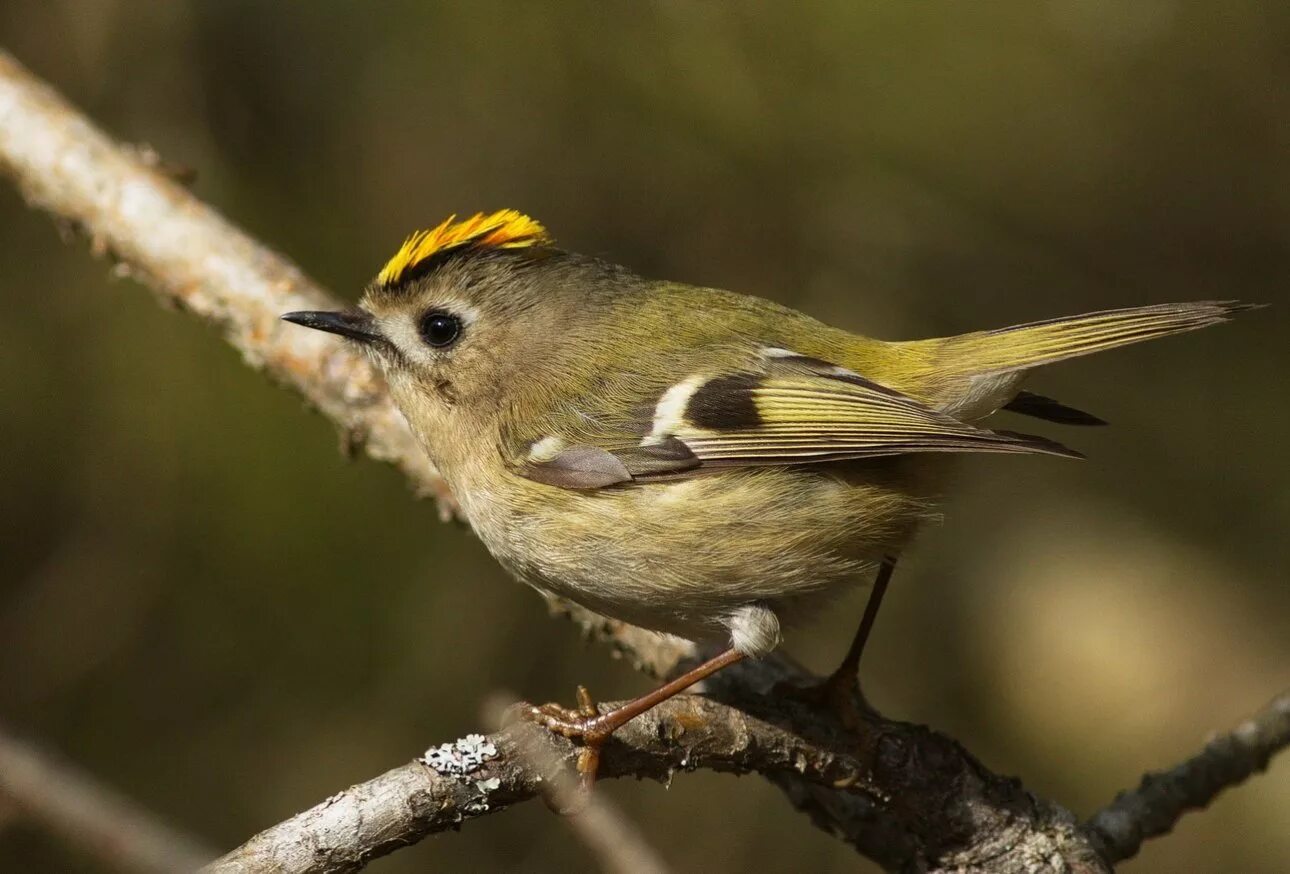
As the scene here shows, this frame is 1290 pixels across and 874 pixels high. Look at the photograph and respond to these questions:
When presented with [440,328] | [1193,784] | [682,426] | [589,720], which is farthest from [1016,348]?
[440,328]

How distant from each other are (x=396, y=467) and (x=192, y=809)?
4.04 feet

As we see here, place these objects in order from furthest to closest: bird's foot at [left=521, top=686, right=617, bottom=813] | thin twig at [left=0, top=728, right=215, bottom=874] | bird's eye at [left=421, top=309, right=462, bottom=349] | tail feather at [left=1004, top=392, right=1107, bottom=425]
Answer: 1. bird's eye at [left=421, top=309, right=462, bottom=349]
2. tail feather at [left=1004, top=392, right=1107, bottom=425]
3. bird's foot at [left=521, top=686, right=617, bottom=813]
4. thin twig at [left=0, top=728, right=215, bottom=874]

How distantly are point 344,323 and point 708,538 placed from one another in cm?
84

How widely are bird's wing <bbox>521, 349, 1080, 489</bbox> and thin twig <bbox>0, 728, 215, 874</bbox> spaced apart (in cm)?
129

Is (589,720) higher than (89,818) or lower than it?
higher

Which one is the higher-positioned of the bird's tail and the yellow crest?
the yellow crest

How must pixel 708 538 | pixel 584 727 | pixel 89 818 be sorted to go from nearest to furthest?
1. pixel 89 818
2. pixel 584 727
3. pixel 708 538

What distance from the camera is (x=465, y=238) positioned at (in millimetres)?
2385

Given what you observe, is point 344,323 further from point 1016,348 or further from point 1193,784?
point 1193,784

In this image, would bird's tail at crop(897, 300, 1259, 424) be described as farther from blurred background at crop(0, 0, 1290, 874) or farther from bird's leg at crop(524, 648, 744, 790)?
blurred background at crop(0, 0, 1290, 874)

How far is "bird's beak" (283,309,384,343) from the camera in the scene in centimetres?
233

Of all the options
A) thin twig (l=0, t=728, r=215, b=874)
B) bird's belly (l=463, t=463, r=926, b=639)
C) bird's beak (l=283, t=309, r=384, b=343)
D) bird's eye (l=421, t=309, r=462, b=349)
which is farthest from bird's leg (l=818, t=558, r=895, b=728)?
thin twig (l=0, t=728, r=215, b=874)

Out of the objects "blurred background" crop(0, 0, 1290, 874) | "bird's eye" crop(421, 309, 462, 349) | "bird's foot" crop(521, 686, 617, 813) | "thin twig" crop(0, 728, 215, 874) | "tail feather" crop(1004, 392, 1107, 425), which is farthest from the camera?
"blurred background" crop(0, 0, 1290, 874)

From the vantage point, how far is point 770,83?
3811mm
